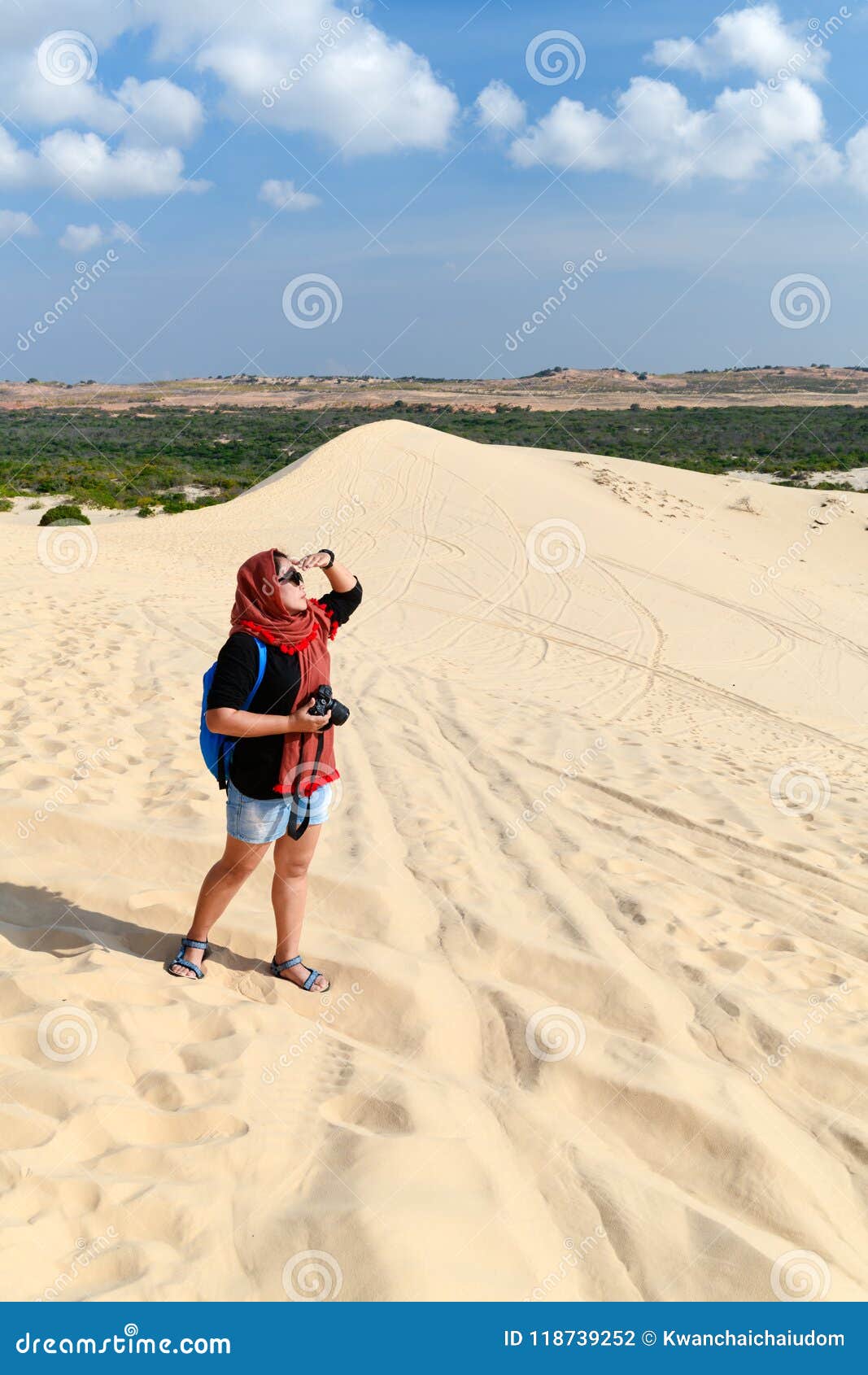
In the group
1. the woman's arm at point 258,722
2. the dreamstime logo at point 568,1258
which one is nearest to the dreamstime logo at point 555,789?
the woman's arm at point 258,722

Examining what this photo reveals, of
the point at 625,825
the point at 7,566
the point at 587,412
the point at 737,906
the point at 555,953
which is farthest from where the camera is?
the point at 587,412

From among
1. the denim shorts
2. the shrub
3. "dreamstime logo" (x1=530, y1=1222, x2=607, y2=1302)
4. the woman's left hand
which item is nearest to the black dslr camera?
the denim shorts

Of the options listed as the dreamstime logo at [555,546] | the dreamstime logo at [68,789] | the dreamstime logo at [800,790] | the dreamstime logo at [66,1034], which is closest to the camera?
the dreamstime logo at [66,1034]

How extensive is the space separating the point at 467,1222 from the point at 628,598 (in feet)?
44.4

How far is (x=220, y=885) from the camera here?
11.0 feet

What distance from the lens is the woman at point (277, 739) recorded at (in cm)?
301

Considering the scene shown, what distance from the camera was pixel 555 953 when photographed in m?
3.72

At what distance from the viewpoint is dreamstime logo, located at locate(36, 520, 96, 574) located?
13.0 meters

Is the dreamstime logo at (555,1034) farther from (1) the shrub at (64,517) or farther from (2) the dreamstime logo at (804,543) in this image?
(1) the shrub at (64,517)

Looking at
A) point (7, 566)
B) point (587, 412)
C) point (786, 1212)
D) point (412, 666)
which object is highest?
point (587, 412)

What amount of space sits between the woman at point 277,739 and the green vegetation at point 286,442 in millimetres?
18403

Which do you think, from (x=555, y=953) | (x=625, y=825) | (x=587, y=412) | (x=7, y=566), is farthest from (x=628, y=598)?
(x=587, y=412)

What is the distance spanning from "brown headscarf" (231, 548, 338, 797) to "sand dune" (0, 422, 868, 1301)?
2.64 ft
